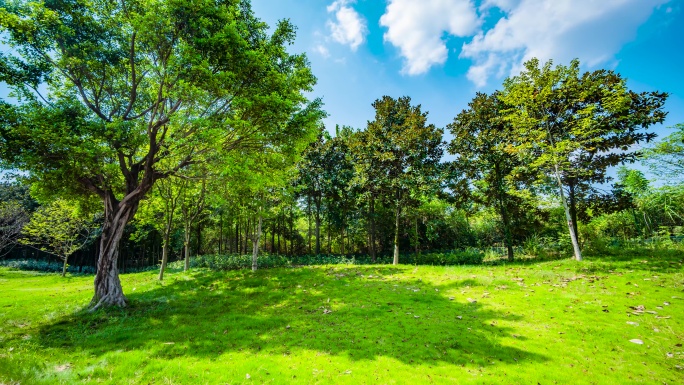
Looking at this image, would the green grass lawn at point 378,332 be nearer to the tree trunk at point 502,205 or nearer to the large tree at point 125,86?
the large tree at point 125,86

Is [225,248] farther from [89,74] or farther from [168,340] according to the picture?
[168,340]

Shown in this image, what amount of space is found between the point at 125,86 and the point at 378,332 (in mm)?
16142

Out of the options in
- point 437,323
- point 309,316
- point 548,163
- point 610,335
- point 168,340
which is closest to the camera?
point 610,335

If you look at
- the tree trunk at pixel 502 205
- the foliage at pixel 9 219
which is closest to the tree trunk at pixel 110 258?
the tree trunk at pixel 502 205

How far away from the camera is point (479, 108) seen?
2328 centimetres

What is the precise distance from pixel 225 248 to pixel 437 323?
47.0 metres

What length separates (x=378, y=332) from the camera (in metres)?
8.64

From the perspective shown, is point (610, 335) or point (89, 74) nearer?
point (610, 335)

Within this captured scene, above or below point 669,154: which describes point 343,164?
above

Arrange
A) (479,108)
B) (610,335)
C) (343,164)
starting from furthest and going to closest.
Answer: (343,164)
(479,108)
(610,335)

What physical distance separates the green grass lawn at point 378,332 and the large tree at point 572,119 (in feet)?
22.0

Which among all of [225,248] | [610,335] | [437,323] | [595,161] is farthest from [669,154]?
[225,248]

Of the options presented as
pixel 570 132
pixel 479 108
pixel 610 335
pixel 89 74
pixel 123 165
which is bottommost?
pixel 610 335

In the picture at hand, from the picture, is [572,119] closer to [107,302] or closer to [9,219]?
[107,302]
